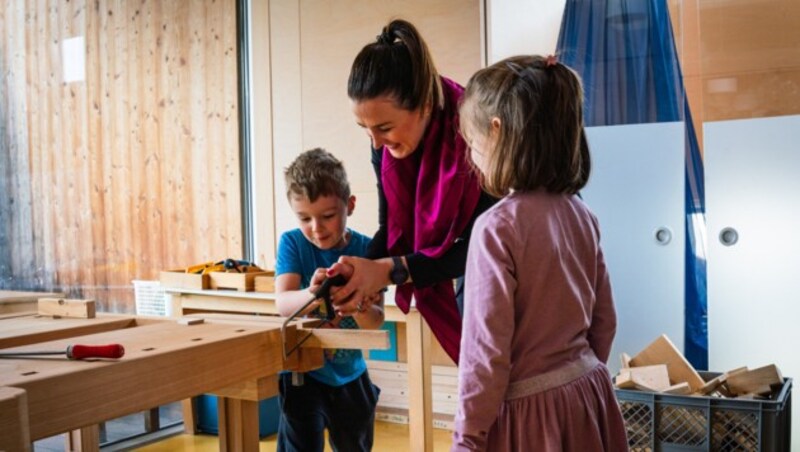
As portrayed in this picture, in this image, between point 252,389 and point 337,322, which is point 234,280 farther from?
point 252,389

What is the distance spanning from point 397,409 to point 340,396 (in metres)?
2.00

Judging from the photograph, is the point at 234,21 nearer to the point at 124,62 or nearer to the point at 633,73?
the point at 124,62

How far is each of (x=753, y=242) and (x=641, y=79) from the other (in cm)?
73

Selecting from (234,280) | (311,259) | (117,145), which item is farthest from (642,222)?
(117,145)

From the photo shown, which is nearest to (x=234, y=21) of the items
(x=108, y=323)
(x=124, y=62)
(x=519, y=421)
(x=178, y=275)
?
(x=124, y=62)

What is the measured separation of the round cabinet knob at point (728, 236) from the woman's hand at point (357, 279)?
5.43 ft

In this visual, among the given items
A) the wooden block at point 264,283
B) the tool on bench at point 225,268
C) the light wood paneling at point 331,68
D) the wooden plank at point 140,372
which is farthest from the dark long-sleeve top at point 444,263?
the light wood paneling at point 331,68

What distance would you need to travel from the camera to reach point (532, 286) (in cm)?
121

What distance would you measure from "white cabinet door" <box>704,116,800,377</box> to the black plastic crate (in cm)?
42

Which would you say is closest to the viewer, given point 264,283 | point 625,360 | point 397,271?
point 397,271

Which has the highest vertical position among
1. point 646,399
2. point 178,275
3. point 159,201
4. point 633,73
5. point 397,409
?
point 633,73

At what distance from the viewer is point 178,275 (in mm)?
3523

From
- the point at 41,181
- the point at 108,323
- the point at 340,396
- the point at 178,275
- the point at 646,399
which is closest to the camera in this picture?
the point at 108,323

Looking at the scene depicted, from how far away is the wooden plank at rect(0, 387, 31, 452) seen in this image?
31.5 inches
